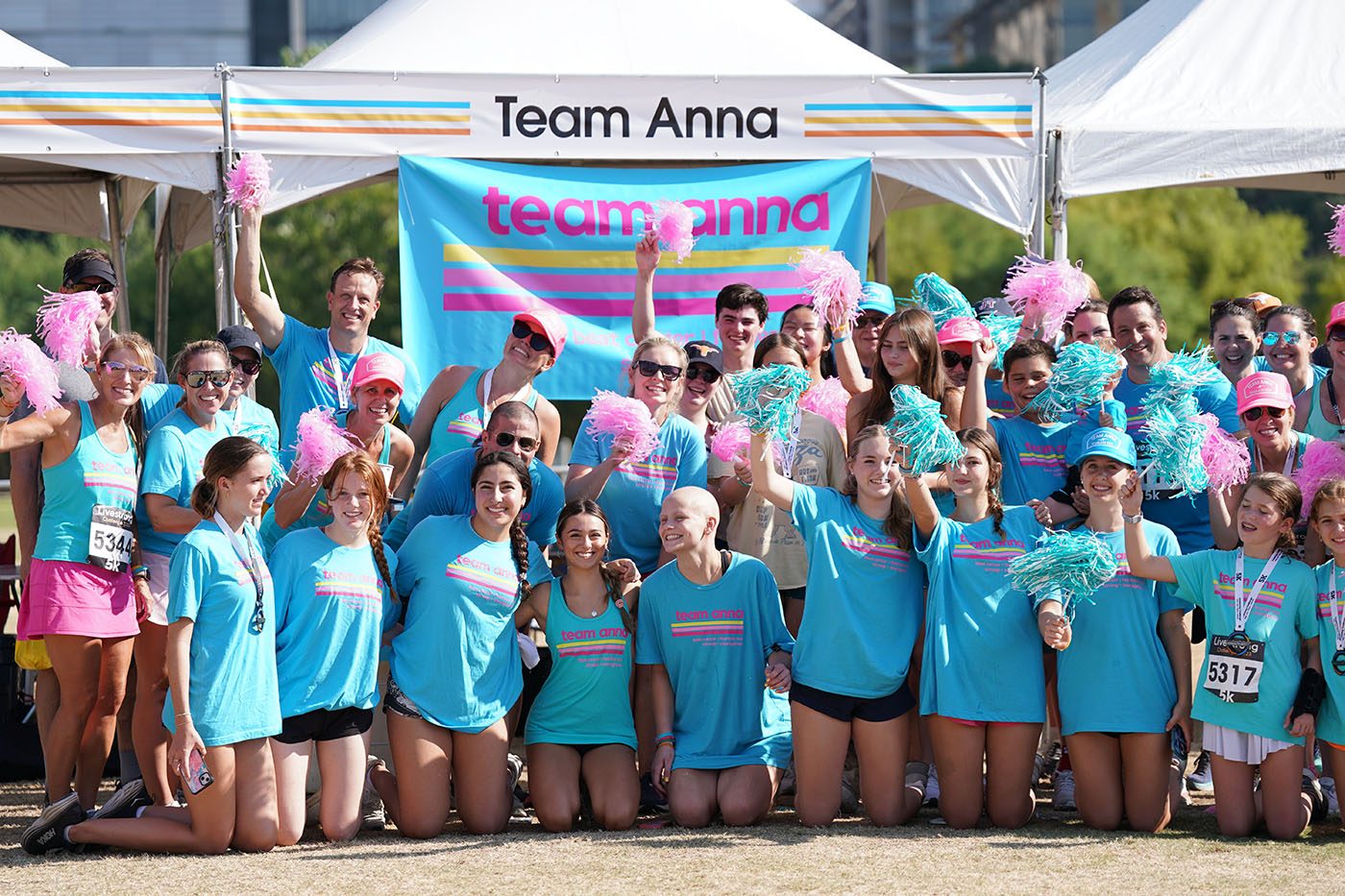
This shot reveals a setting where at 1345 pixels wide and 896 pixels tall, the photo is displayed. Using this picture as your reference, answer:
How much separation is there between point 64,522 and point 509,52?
3545 mm

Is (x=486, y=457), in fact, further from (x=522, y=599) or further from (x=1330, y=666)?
(x=1330, y=666)

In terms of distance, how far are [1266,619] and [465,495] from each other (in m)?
2.68

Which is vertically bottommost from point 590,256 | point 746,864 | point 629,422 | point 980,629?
point 746,864

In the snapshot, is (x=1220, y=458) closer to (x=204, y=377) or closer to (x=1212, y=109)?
(x=1212, y=109)

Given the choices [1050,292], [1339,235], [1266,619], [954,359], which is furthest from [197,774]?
[1339,235]

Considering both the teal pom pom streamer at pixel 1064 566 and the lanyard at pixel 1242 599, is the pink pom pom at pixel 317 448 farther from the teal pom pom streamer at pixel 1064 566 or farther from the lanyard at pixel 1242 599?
the lanyard at pixel 1242 599

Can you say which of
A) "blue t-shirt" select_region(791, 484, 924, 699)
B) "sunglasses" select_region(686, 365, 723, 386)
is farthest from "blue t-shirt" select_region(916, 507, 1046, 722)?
"sunglasses" select_region(686, 365, 723, 386)

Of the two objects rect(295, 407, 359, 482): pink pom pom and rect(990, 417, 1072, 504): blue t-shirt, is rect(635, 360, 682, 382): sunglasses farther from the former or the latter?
rect(990, 417, 1072, 504): blue t-shirt

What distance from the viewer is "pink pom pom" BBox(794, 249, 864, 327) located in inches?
235

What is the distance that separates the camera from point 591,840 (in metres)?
5.14

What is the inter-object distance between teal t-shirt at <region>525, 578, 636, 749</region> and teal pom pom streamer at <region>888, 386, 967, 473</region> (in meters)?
1.20

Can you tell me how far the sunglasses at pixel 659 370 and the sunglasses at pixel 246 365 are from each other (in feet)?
4.70

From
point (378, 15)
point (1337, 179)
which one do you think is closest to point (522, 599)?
point (378, 15)

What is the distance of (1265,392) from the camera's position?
5504mm
